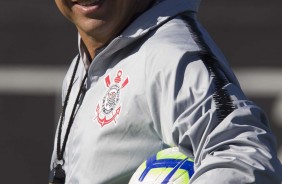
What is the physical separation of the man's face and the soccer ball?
527 millimetres

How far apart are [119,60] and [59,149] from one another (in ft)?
1.61

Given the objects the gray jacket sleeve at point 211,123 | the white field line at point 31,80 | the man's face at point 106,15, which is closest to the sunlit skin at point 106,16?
the man's face at point 106,15

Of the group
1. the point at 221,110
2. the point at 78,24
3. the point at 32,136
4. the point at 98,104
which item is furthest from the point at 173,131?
the point at 32,136

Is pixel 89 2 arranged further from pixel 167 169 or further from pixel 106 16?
pixel 167 169

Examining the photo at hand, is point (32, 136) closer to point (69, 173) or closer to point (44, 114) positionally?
point (44, 114)

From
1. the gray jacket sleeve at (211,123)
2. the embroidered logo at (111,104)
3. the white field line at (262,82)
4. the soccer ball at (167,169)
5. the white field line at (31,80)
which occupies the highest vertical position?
the gray jacket sleeve at (211,123)

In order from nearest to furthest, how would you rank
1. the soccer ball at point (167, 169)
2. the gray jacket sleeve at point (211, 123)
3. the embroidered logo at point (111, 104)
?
1. the gray jacket sleeve at point (211, 123)
2. the soccer ball at point (167, 169)
3. the embroidered logo at point (111, 104)

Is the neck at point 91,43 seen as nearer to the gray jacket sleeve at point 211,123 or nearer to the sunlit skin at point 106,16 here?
the sunlit skin at point 106,16

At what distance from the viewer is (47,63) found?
10656 millimetres

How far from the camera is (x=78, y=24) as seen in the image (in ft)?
12.8

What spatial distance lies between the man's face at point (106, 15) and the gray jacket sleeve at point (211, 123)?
0.36 m

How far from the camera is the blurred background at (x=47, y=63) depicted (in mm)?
10055

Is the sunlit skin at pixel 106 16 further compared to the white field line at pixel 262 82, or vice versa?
the white field line at pixel 262 82

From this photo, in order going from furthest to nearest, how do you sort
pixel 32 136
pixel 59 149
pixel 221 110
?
pixel 32 136, pixel 59 149, pixel 221 110
